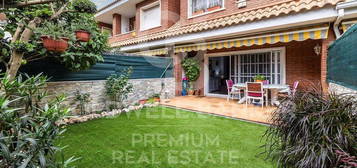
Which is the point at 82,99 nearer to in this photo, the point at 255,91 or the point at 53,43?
the point at 53,43

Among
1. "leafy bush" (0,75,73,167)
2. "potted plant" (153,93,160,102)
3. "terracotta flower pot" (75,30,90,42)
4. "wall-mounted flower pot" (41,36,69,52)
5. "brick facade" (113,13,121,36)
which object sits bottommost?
"potted plant" (153,93,160,102)

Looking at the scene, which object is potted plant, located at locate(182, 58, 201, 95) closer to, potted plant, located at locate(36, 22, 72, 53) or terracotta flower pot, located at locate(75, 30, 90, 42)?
terracotta flower pot, located at locate(75, 30, 90, 42)

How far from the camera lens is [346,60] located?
493 cm

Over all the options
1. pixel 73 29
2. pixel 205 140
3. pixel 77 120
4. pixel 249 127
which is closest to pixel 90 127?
pixel 77 120

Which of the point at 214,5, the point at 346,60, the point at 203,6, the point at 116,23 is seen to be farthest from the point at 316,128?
the point at 116,23

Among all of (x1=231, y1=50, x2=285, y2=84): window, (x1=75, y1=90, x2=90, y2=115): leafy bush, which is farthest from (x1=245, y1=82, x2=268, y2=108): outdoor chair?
(x1=75, y1=90, x2=90, y2=115): leafy bush

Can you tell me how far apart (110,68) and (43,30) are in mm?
4075

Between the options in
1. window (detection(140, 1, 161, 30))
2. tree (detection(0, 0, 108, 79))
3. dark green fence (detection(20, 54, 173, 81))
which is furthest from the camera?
window (detection(140, 1, 161, 30))

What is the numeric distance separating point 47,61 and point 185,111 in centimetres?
662

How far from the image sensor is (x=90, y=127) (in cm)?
644

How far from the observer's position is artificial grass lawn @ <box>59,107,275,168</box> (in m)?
3.92

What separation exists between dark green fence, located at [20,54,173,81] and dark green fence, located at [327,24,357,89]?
28.9 ft

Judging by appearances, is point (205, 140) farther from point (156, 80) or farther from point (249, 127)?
point (156, 80)

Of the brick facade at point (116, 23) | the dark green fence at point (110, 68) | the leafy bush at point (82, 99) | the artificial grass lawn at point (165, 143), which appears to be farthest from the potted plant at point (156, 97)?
the brick facade at point (116, 23)
